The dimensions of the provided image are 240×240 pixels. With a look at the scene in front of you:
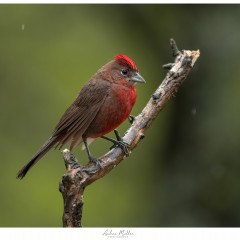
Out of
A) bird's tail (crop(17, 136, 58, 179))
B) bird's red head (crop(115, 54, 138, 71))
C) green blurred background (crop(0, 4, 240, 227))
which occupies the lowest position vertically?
green blurred background (crop(0, 4, 240, 227))

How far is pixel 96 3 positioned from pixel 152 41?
1.86 metres

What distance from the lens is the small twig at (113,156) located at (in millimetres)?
6496

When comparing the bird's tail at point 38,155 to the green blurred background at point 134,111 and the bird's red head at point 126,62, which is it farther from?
the green blurred background at point 134,111

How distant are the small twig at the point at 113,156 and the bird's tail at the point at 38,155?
718 mm

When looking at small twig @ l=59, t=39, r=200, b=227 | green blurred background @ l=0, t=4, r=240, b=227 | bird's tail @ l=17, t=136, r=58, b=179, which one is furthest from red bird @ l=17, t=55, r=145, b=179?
green blurred background @ l=0, t=4, r=240, b=227

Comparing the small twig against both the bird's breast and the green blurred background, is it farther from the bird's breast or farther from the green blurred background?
the green blurred background

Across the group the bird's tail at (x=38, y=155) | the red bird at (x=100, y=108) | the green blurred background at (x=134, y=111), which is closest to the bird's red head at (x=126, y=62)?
the red bird at (x=100, y=108)

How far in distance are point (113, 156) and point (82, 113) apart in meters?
0.87

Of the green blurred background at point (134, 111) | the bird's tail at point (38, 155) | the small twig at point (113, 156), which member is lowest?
the green blurred background at point (134, 111)

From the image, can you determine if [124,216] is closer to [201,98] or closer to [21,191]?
[21,191]

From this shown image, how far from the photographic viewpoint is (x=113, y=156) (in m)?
7.40

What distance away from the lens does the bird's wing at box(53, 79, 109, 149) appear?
313 inches

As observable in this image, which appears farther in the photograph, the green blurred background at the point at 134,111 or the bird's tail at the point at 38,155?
the green blurred background at the point at 134,111
